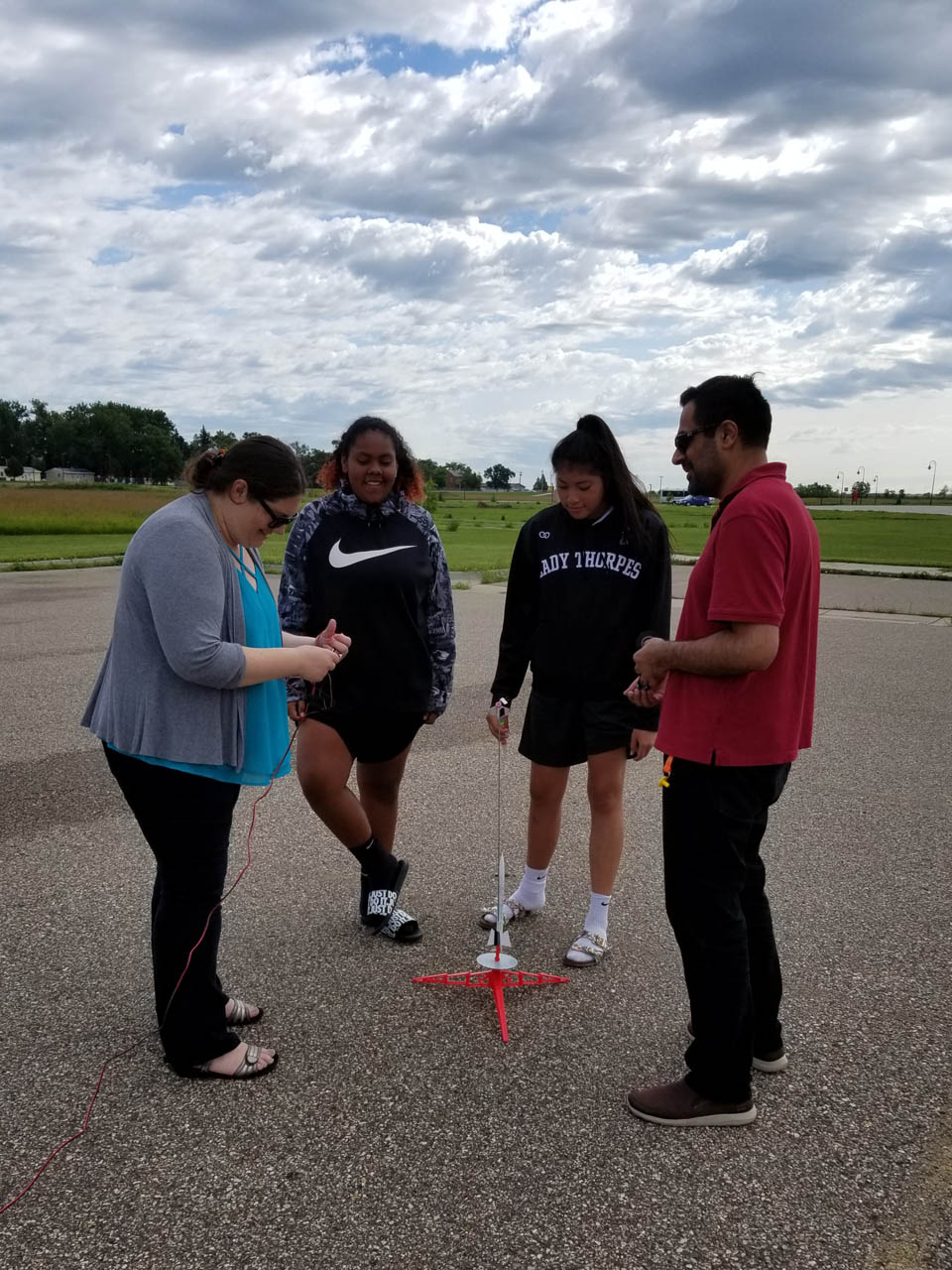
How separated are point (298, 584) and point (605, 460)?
4.43 feet

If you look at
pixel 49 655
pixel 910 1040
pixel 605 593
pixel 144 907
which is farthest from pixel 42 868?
pixel 49 655

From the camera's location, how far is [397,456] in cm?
398

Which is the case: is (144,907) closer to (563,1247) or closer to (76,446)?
(563,1247)

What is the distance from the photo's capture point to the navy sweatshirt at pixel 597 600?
3766 millimetres

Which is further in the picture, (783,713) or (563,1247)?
(783,713)

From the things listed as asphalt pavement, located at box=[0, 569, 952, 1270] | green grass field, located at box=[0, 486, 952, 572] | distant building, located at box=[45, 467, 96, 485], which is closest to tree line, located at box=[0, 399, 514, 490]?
distant building, located at box=[45, 467, 96, 485]

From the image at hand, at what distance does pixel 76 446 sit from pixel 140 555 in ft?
415

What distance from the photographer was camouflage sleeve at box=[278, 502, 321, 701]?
12.9ft

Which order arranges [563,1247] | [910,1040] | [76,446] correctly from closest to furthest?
[563,1247], [910,1040], [76,446]

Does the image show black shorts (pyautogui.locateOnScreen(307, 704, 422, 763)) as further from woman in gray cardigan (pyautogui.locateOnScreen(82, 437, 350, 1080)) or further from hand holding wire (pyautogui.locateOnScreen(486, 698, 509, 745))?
woman in gray cardigan (pyautogui.locateOnScreen(82, 437, 350, 1080))

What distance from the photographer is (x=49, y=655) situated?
10.0 metres

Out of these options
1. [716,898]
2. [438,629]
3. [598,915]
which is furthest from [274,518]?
[598,915]

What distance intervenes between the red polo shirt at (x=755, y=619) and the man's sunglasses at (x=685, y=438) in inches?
6.9

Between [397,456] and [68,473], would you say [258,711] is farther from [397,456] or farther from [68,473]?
[68,473]
